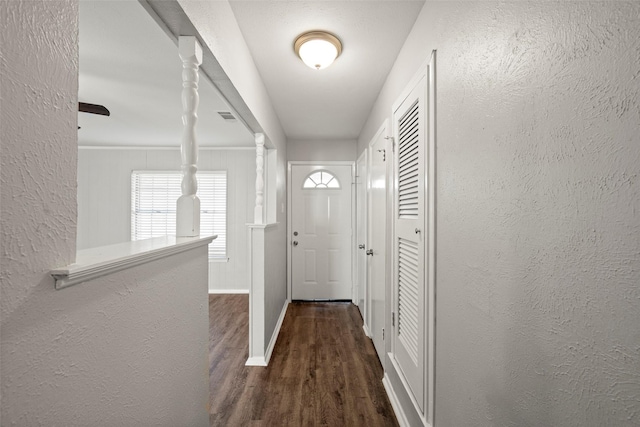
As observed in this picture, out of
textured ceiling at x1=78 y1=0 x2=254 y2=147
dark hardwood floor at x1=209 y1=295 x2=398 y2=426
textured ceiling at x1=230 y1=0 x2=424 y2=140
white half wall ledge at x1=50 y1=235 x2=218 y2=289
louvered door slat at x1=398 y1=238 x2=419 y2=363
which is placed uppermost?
textured ceiling at x1=78 y1=0 x2=254 y2=147

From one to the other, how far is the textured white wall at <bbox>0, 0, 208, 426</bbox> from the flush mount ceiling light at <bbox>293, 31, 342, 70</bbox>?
4.78 feet

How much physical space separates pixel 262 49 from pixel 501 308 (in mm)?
1998

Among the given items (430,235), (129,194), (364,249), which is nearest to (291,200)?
(364,249)

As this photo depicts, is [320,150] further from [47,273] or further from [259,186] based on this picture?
[47,273]

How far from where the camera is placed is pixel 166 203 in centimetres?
514

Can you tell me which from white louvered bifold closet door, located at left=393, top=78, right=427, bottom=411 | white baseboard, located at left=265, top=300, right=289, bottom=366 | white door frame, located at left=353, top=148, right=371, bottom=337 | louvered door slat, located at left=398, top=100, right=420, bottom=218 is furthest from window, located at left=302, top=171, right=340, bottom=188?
louvered door slat, located at left=398, top=100, right=420, bottom=218

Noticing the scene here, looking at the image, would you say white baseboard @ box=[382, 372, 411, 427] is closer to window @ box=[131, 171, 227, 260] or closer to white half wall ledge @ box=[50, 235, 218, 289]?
white half wall ledge @ box=[50, 235, 218, 289]

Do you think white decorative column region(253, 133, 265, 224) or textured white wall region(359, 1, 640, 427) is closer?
textured white wall region(359, 1, 640, 427)

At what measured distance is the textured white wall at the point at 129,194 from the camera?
506cm

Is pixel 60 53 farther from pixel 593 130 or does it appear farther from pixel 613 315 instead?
pixel 613 315

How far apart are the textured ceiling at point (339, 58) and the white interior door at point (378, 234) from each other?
467mm

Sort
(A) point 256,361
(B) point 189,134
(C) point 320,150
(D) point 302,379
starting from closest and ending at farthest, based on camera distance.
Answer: (B) point 189,134 < (D) point 302,379 < (A) point 256,361 < (C) point 320,150

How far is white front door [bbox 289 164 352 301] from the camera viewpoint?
4.53m

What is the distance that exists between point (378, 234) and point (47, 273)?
2.54m
